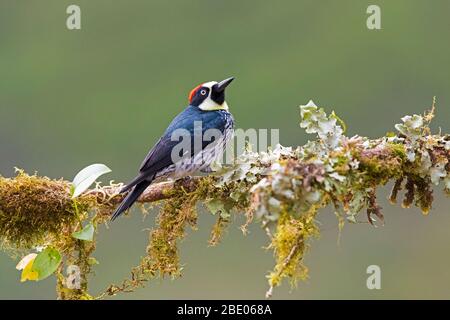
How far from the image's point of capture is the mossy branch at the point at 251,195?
488cm

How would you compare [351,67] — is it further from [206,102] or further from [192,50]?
[206,102]

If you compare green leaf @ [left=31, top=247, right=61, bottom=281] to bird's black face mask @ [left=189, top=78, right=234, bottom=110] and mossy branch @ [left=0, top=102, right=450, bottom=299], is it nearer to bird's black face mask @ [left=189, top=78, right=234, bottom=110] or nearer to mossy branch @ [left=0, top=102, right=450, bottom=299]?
mossy branch @ [left=0, top=102, right=450, bottom=299]

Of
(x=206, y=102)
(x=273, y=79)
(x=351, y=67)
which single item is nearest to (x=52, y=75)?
(x=273, y=79)

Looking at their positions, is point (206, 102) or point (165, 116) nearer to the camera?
point (206, 102)

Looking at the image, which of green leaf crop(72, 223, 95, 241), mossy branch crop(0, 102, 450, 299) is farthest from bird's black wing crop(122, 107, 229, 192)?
green leaf crop(72, 223, 95, 241)

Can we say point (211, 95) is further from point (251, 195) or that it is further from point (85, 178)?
point (251, 195)

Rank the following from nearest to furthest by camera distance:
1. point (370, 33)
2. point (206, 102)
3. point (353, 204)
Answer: point (353, 204)
point (206, 102)
point (370, 33)

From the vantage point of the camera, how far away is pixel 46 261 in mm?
5281

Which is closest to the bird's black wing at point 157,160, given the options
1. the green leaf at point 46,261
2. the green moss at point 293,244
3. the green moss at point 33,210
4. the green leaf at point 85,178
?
the green leaf at point 85,178

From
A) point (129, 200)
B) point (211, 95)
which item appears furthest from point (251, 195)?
point (211, 95)

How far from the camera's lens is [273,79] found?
20.7 meters

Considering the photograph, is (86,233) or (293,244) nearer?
(293,244)

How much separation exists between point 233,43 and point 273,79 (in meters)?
1.12

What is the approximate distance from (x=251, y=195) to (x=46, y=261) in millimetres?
1189
